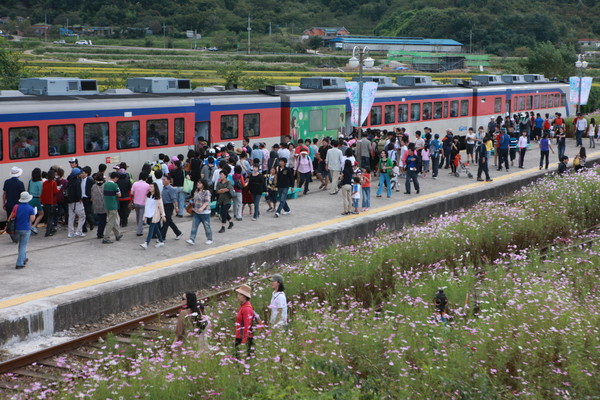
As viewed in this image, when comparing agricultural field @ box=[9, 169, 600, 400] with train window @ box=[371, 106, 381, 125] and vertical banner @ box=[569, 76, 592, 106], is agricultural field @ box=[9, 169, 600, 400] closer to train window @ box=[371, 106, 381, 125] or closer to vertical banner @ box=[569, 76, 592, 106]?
train window @ box=[371, 106, 381, 125]

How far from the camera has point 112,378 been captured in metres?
8.91

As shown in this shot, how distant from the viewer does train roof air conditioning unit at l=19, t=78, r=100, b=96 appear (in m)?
20.6

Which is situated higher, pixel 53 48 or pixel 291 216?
pixel 53 48

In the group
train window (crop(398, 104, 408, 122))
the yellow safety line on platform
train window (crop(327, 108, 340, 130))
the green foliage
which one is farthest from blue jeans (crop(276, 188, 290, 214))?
the green foliage

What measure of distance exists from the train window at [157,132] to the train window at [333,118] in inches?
338

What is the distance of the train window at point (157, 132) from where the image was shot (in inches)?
875

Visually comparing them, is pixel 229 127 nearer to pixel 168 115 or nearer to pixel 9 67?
pixel 168 115

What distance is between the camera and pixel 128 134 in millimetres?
21625

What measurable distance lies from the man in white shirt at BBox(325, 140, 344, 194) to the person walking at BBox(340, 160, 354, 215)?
187cm

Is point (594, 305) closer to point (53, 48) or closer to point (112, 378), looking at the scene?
point (112, 378)

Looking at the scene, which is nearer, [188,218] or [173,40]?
[188,218]

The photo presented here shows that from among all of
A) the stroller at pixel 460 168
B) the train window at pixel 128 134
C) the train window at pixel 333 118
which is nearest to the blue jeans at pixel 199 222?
the train window at pixel 128 134

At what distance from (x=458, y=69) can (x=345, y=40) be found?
67.0ft

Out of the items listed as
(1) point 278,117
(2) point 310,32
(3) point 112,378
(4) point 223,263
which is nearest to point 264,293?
(4) point 223,263
